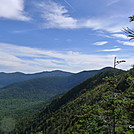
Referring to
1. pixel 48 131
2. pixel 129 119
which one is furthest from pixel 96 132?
pixel 48 131

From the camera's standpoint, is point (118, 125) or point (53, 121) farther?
point (53, 121)

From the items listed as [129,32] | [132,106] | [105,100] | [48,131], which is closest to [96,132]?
[105,100]

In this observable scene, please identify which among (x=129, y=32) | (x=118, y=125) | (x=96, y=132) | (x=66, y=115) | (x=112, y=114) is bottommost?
(x=66, y=115)

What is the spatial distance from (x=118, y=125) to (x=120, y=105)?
2.65 metres

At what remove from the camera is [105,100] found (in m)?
17.7

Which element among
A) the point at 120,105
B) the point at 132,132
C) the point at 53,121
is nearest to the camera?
the point at 132,132

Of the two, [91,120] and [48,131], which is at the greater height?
[91,120]

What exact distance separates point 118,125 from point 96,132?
297 centimetres

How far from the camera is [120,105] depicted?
16.3 m

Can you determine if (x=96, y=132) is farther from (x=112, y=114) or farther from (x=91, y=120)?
(x=112, y=114)

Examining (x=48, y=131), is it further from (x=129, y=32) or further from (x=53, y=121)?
(x=129, y=32)

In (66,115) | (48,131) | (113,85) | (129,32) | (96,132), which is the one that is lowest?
(48,131)

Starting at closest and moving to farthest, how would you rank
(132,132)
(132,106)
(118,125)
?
(132,132), (132,106), (118,125)

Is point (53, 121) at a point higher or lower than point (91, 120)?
lower
